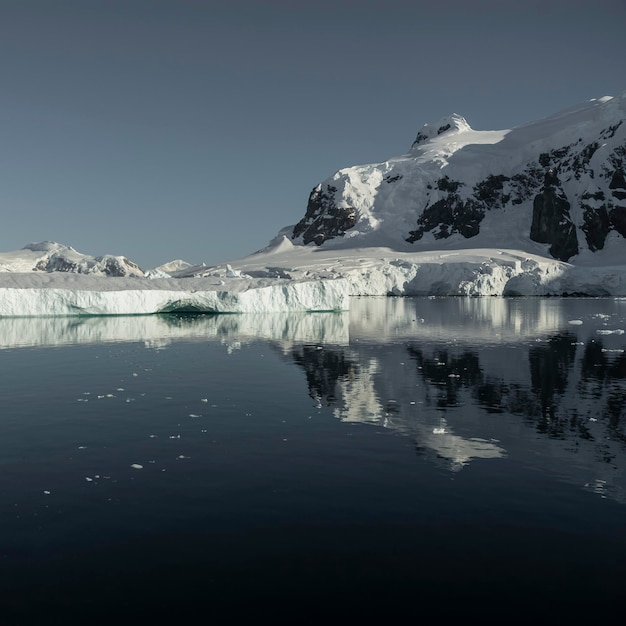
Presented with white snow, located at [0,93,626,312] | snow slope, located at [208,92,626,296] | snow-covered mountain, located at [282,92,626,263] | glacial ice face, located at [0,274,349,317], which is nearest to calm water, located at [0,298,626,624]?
glacial ice face, located at [0,274,349,317]

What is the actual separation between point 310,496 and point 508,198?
619 ft

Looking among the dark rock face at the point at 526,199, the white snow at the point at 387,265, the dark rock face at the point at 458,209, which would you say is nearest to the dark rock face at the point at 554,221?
the dark rock face at the point at 526,199

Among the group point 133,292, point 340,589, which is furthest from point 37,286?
point 340,589

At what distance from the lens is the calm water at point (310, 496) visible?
6836mm

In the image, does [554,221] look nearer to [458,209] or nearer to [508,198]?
[508,198]

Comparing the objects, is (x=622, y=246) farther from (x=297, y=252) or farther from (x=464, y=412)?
(x=464, y=412)

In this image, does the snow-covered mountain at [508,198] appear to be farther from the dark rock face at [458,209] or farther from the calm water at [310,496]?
the calm water at [310,496]

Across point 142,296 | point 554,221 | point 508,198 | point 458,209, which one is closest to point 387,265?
point 458,209

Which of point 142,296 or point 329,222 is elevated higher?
point 329,222

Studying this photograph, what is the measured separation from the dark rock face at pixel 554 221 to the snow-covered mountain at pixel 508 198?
27cm

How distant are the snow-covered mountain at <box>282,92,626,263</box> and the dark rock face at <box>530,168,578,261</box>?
27 centimetres

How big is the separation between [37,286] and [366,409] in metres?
38.9

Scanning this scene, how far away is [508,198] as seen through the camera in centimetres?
18525

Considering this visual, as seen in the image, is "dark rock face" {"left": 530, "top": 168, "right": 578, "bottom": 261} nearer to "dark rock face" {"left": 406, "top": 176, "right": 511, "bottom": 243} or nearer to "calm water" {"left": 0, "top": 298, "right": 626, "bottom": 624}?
"dark rock face" {"left": 406, "top": 176, "right": 511, "bottom": 243}
